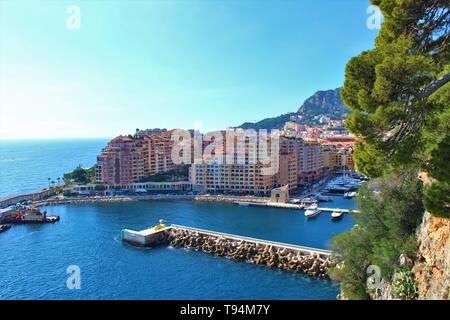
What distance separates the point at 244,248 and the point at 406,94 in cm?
1281

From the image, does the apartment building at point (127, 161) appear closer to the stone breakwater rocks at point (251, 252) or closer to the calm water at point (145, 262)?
the calm water at point (145, 262)

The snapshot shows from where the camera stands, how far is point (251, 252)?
1573cm

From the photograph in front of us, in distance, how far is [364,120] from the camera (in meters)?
4.18

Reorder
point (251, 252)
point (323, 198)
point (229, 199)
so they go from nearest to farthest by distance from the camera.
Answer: point (251, 252), point (323, 198), point (229, 199)

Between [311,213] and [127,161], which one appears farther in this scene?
[127,161]

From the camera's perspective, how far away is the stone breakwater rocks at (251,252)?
13.9 meters

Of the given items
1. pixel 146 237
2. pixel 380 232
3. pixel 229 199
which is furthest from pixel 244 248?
pixel 229 199

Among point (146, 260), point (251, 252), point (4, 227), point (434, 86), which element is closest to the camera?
point (434, 86)

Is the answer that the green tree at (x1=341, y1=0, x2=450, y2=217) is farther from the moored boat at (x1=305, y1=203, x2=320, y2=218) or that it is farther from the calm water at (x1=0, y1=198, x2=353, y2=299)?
the moored boat at (x1=305, y1=203, x2=320, y2=218)

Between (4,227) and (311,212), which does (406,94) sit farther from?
(4,227)

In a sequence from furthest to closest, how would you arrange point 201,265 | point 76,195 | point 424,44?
point 76,195 < point 201,265 < point 424,44

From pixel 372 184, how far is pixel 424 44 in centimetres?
471
